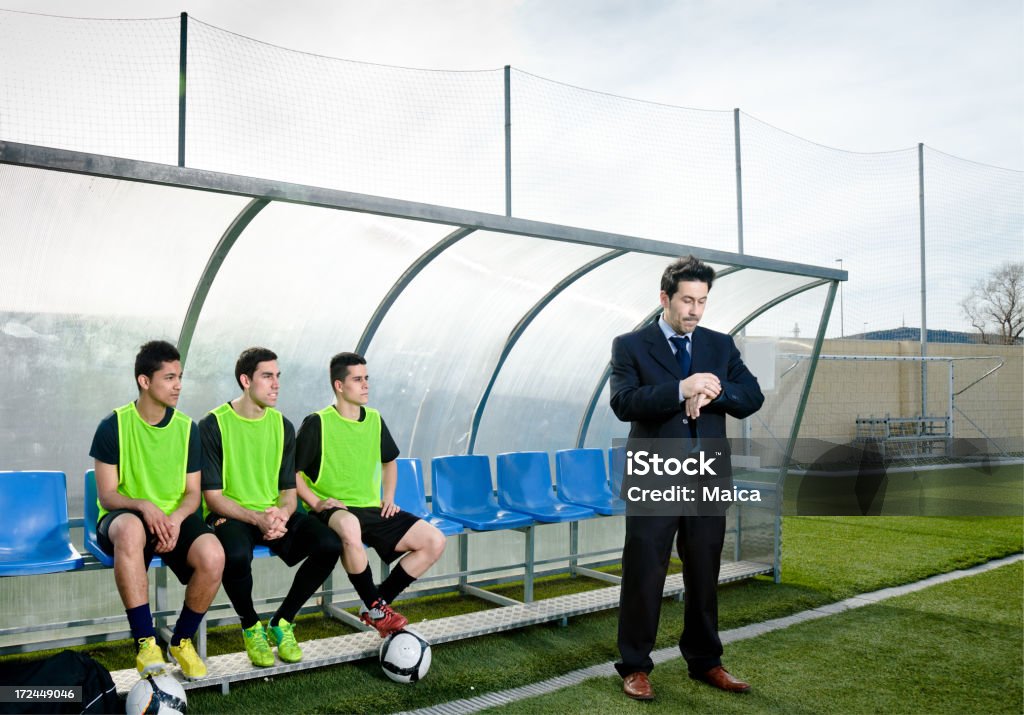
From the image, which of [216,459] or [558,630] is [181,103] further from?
[558,630]

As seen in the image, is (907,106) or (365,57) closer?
(365,57)

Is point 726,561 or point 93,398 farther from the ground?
point 93,398

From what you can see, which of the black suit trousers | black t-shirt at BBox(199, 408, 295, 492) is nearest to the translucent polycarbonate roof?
black t-shirt at BBox(199, 408, 295, 492)

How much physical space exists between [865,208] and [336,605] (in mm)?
14077

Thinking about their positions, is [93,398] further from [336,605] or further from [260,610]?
[336,605]

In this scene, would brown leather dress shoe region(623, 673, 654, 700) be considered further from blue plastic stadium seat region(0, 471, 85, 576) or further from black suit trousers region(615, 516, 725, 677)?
blue plastic stadium seat region(0, 471, 85, 576)

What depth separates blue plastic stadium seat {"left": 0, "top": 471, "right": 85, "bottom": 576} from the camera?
4.01 m

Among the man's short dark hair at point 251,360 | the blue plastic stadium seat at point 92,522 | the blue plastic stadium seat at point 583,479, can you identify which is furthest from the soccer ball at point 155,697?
the blue plastic stadium seat at point 583,479

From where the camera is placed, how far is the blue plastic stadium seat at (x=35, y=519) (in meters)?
4.01

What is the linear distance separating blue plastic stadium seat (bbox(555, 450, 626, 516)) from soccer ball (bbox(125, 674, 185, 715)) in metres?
3.45

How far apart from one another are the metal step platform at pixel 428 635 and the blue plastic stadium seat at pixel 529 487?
0.63 metres

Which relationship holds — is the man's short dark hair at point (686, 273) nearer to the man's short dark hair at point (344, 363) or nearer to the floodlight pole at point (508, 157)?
the man's short dark hair at point (344, 363)

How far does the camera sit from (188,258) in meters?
4.86

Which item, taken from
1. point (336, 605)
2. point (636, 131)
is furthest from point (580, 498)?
point (636, 131)
